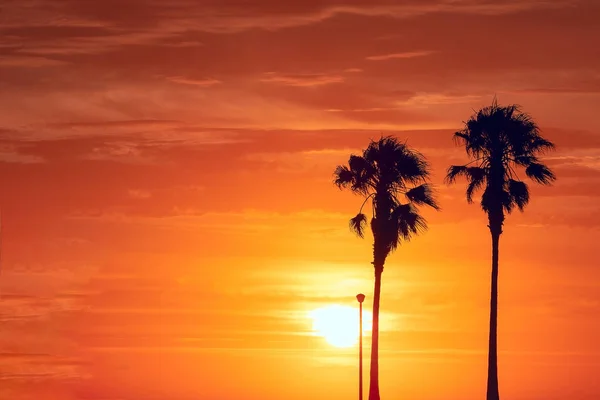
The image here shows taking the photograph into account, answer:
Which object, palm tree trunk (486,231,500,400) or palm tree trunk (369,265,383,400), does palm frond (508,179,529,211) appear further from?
palm tree trunk (369,265,383,400)

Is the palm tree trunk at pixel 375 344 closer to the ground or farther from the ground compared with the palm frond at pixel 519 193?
closer to the ground

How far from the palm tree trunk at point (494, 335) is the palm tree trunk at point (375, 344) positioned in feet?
22.4

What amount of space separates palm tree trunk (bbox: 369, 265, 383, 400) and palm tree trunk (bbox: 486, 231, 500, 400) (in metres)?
6.84

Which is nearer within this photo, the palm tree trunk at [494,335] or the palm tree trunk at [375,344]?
the palm tree trunk at [494,335]

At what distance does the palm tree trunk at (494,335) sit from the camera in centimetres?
8919

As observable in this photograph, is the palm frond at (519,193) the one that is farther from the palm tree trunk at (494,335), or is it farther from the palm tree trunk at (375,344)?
the palm tree trunk at (375,344)

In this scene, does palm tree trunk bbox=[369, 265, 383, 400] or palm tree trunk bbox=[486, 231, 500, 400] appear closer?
palm tree trunk bbox=[486, 231, 500, 400]

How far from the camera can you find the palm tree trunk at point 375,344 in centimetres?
9238

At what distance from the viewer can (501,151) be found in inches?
3718

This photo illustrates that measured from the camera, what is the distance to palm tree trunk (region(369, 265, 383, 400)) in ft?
303

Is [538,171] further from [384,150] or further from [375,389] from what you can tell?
[375,389]

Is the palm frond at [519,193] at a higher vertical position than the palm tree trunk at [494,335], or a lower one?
higher

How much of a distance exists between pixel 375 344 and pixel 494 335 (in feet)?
23.7

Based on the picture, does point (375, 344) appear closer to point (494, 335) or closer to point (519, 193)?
point (494, 335)
